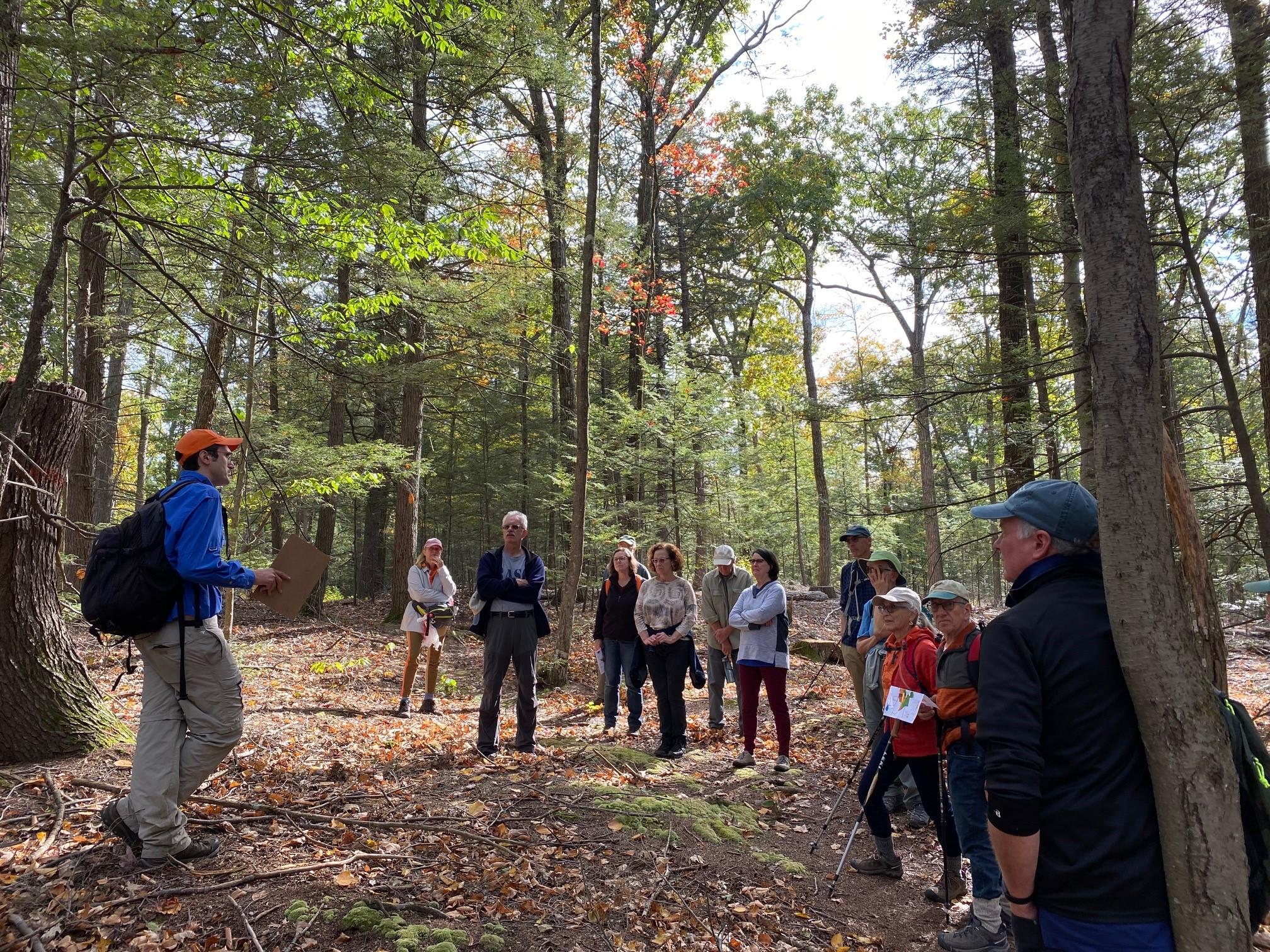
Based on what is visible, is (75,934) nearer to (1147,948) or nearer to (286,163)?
(1147,948)

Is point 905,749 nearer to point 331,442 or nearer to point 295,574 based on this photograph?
point 295,574

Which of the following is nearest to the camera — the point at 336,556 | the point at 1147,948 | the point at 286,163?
the point at 1147,948

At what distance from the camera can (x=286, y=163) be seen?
17.5 feet

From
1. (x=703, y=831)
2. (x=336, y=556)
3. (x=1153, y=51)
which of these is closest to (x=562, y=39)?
(x=1153, y=51)

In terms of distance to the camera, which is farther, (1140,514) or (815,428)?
(815,428)

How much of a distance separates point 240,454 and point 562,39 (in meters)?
7.26

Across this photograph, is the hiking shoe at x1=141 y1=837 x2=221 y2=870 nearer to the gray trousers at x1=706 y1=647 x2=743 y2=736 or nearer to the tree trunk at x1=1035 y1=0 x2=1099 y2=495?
the gray trousers at x1=706 y1=647 x2=743 y2=736

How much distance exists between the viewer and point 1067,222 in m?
6.85

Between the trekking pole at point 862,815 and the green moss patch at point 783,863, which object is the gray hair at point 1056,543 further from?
the green moss patch at point 783,863

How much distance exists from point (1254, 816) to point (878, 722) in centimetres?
385

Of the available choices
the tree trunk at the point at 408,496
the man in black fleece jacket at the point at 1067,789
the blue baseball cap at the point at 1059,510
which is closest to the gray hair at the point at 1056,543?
the blue baseball cap at the point at 1059,510

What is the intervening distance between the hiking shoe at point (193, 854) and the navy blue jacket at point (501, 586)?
2702mm

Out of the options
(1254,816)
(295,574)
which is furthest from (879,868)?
(295,574)

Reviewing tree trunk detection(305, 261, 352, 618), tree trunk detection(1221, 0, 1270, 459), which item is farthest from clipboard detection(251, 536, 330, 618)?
tree trunk detection(305, 261, 352, 618)
